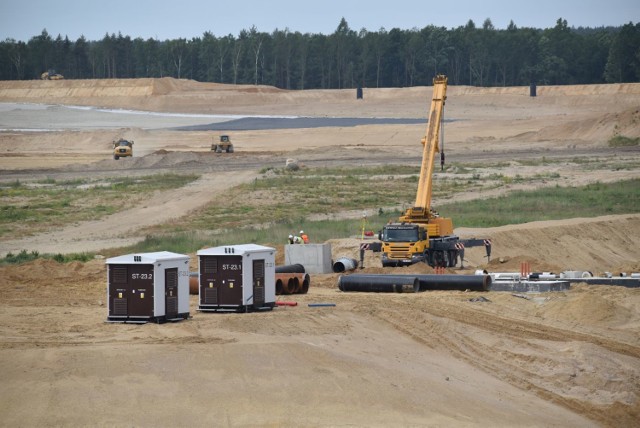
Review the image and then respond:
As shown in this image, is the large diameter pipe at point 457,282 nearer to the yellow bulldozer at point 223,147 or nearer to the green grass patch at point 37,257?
the green grass patch at point 37,257

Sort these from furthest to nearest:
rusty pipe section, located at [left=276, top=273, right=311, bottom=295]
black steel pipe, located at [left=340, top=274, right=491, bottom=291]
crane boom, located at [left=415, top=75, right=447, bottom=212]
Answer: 1. crane boom, located at [left=415, top=75, right=447, bottom=212]
2. black steel pipe, located at [left=340, top=274, right=491, bottom=291]
3. rusty pipe section, located at [left=276, top=273, right=311, bottom=295]

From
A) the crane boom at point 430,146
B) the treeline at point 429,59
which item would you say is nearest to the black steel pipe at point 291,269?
the crane boom at point 430,146

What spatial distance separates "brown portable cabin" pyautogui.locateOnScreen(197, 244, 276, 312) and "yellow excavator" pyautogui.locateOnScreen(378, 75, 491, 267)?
36.7ft

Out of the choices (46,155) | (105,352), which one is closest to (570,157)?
(46,155)

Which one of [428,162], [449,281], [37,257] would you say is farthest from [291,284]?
[37,257]

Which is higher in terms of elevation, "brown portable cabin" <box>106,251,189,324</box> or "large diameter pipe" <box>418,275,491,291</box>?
"brown portable cabin" <box>106,251,189,324</box>

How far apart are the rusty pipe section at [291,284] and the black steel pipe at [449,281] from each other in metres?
1.68

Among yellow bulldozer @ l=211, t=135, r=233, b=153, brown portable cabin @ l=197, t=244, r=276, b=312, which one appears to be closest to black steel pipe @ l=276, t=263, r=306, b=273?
brown portable cabin @ l=197, t=244, r=276, b=312

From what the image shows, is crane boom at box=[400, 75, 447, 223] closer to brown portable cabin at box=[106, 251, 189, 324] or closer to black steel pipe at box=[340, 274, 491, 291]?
black steel pipe at box=[340, 274, 491, 291]

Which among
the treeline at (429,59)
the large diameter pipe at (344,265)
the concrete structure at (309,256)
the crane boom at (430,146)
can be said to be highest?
the treeline at (429,59)

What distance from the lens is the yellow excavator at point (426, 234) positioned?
37.7 m

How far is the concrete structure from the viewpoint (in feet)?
124

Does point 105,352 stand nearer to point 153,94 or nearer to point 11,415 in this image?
point 11,415

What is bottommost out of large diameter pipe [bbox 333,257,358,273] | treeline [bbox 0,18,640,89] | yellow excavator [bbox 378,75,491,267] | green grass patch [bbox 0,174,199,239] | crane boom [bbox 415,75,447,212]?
green grass patch [bbox 0,174,199,239]
